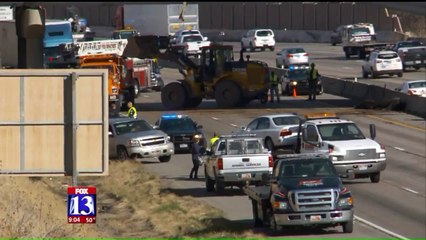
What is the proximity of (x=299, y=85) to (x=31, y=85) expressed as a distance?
1719 inches

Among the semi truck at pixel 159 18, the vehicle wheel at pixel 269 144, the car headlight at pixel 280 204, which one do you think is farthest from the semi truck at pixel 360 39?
the car headlight at pixel 280 204

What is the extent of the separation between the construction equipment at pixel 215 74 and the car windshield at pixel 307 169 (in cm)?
2710

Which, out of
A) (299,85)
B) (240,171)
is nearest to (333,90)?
(299,85)

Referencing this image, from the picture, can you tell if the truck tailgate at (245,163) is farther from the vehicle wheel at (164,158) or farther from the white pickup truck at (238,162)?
the vehicle wheel at (164,158)

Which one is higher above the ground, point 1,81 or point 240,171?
point 1,81

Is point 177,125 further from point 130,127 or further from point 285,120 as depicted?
point 285,120

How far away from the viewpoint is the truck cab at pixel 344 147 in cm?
3266

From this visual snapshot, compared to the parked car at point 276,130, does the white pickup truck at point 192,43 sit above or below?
above

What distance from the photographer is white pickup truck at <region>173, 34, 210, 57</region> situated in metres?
80.9

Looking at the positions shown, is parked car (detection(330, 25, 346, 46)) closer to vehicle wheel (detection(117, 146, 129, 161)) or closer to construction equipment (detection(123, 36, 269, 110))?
construction equipment (detection(123, 36, 269, 110))

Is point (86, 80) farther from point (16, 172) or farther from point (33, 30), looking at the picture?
point (33, 30)

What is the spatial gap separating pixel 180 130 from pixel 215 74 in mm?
10759

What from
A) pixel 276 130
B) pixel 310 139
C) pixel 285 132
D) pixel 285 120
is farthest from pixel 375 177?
pixel 285 120

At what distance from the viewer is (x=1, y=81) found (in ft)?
61.1
